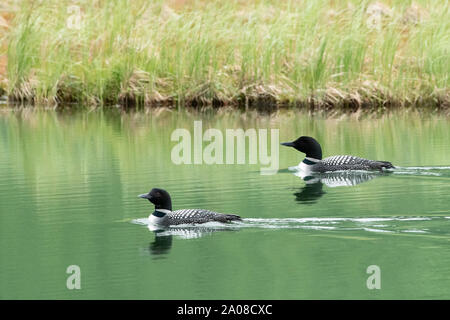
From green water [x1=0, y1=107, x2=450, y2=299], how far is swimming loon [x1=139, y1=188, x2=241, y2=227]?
3.8 inches

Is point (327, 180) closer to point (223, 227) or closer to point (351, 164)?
point (351, 164)

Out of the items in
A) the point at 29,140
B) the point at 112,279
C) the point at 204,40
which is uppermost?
the point at 204,40

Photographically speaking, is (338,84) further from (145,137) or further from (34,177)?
(34,177)

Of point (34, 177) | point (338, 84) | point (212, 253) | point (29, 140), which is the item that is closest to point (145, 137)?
point (29, 140)

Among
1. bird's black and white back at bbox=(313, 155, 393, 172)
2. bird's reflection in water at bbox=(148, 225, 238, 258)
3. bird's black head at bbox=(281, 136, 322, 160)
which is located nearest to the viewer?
bird's reflection in water at bbox=(148, 225, 238, 258)

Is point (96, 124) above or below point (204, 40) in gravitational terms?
below

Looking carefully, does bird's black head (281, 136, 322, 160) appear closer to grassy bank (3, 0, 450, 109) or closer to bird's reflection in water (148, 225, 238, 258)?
bird's reflection in water (148, 225, 238, 258)

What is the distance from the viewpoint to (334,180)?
1259 centimetres

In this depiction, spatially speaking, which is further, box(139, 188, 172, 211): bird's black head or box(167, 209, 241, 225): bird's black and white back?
box(139, 188, 172, 211): bird's black head

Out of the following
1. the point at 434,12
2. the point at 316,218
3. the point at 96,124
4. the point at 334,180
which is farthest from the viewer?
the point at 434,12

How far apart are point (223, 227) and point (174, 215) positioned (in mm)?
485

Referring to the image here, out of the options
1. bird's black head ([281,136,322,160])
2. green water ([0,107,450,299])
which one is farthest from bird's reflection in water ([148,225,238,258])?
bird's black head ([281,136,322,160])

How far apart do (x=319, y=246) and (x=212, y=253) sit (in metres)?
0.85

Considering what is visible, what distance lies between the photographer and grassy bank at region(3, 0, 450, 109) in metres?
20.4
